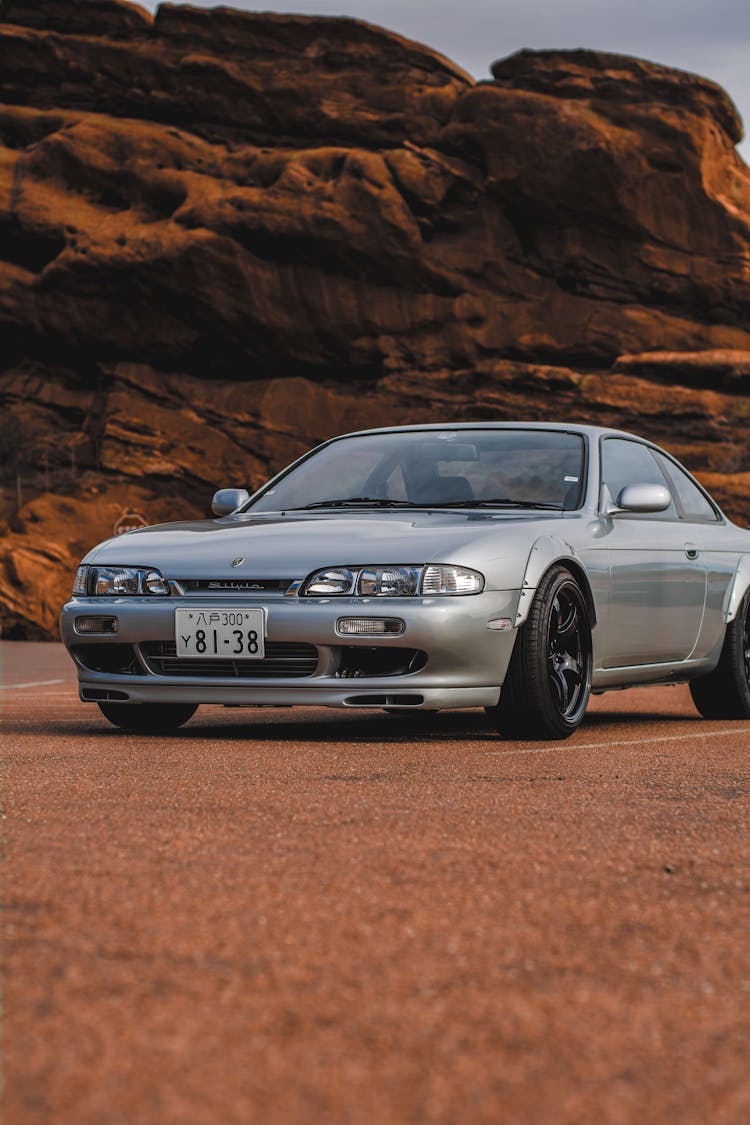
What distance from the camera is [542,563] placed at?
6191mm

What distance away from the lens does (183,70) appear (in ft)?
163

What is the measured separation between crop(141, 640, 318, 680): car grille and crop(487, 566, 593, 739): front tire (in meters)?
0.79

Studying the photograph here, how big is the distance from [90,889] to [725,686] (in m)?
5.74

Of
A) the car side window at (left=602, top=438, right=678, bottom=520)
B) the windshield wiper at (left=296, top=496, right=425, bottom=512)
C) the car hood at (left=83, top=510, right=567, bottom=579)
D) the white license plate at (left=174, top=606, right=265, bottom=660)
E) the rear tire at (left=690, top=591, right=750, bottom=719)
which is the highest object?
the car side window at (left=602, top=438, right=678, bottom=520)

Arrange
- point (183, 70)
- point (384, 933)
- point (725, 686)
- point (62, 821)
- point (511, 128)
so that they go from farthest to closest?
point (183, 70), point (511, 128), point (725, 686), point (62, 821), point (384, 933)

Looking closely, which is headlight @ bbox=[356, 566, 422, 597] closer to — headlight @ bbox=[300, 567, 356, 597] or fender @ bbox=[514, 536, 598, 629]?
headlight @ bbox=[300, 567, 356, 597]

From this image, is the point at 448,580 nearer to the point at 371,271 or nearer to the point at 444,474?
the point at 444,474

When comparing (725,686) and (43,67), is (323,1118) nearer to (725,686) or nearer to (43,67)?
(725,686)

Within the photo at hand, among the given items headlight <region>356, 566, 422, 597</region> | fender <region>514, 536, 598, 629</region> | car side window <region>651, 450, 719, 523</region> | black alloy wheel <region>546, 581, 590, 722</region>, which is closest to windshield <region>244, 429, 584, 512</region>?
fender <region>514, 536, 598, 629</region>

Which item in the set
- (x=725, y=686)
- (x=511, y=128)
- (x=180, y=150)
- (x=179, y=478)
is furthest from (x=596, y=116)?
(x=725, y=686)

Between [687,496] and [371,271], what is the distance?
126 ft

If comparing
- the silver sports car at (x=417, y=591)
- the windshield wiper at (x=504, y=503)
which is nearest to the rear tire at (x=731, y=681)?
the silver sports car at (x=417, y=591)

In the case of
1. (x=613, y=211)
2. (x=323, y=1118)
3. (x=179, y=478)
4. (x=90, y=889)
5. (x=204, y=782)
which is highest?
(x=613, y=211)

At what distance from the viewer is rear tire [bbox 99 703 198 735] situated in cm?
673
